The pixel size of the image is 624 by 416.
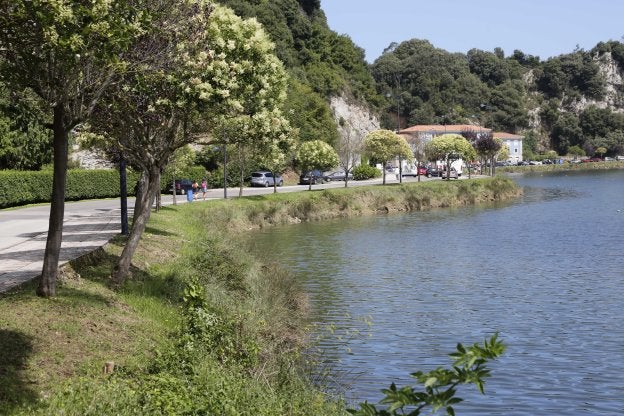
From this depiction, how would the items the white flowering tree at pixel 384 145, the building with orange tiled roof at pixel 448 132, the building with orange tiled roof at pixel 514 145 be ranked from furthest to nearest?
the building with orange tiled roof at pixel 514 145, the building with orange tiled roof at pixel 448 132, the white flowering tree at pixel 384 145

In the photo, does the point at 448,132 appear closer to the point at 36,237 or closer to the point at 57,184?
the point at 36,237

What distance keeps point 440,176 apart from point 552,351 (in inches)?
3446

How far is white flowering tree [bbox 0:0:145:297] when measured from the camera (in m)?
12.0

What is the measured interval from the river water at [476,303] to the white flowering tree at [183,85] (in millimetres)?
5814

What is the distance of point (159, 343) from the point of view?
47.5 feet

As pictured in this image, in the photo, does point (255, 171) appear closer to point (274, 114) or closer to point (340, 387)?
point (274, 114)

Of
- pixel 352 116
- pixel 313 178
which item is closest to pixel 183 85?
pixel 313 178

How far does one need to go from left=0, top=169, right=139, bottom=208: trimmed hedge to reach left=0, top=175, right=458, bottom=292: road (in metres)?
1.37

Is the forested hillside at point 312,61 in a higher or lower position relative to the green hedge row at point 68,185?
higher

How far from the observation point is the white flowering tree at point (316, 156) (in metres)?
70.2

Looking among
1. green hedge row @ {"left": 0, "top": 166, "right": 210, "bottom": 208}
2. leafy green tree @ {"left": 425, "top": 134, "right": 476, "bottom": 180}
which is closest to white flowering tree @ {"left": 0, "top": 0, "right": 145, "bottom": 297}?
green hedge row @ {"left": 0, "top": 166, "right": 210, "bottom": 208}

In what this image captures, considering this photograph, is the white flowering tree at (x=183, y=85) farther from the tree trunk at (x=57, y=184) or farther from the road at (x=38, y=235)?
the road at (x=38, y=235)

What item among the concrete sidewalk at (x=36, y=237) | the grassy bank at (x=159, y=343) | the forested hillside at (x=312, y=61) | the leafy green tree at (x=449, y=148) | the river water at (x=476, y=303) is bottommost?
the river water at (x=476, y=303)

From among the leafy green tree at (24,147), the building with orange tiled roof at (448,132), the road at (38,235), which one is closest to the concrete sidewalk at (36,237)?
the road at (38,235)
